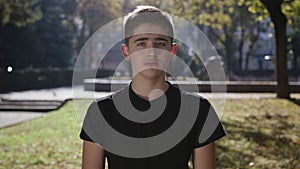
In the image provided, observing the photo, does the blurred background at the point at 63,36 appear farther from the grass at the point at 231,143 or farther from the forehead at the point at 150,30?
Answer: the forehead at the point at 150,30

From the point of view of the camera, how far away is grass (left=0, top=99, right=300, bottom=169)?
20.3 feet

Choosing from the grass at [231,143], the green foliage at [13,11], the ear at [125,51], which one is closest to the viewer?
the ear at [125,51]

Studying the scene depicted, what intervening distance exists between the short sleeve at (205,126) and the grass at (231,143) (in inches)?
166

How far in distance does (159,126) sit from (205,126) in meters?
0.20

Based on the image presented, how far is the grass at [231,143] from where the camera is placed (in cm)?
619

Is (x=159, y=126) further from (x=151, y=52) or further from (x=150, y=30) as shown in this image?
(x=150, y=30)

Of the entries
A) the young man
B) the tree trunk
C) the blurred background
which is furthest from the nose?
the blurred background

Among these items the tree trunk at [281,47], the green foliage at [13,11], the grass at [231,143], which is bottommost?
the grass at [231,143]

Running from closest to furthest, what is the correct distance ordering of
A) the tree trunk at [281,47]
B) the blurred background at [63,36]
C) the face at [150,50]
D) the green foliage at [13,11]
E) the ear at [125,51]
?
the face at [150,50] → the ear at [125,51] → the tree trunk at [281,47] → the green foliage at [13,11] → the blurred background at [63,36]

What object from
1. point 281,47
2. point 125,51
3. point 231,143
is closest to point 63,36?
point 281,47

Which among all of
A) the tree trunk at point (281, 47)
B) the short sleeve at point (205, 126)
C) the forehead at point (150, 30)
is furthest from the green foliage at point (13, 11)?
the short sleeve at point (205, 126)

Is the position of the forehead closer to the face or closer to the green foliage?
the face

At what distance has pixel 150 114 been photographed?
182 centimetres

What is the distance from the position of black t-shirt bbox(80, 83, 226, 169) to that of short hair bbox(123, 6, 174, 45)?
0.97 ft
